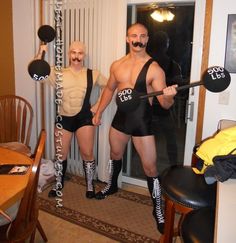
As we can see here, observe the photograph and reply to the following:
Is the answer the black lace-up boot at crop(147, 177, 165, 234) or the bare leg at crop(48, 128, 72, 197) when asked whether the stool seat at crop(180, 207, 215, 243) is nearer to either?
the black lace-up boot at crop(147, 177, 165, 234)

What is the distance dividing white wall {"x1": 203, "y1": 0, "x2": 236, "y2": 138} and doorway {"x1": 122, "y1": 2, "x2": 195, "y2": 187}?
203mm

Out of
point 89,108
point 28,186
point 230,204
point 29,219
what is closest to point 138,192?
point 89,108

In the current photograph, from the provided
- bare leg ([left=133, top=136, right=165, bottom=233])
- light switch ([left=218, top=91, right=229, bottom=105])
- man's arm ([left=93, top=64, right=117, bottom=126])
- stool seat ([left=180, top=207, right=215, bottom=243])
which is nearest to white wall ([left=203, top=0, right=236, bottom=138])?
light switch ([left=218, top=91, right=229, bottom=105])

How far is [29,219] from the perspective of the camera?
64.4 inches

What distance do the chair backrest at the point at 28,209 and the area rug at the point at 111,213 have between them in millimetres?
798

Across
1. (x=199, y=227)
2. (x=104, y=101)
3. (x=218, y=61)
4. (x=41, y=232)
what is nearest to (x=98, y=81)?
(x=104, y=101)

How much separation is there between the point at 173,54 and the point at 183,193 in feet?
4.60

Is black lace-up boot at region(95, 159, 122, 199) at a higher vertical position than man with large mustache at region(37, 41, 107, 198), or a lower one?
lower

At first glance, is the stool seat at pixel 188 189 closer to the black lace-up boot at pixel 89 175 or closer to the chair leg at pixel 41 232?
the chair leg at pixel 41 232

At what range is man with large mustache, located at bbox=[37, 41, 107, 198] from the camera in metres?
2.66

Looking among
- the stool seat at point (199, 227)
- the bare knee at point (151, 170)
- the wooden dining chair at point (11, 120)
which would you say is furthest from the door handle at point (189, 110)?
the wooden dining chair at point (11, 120)

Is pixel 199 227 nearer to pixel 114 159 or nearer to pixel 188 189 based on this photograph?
pixel 188 189

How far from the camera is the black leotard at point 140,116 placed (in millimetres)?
2350

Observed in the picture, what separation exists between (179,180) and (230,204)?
0.63 metres
